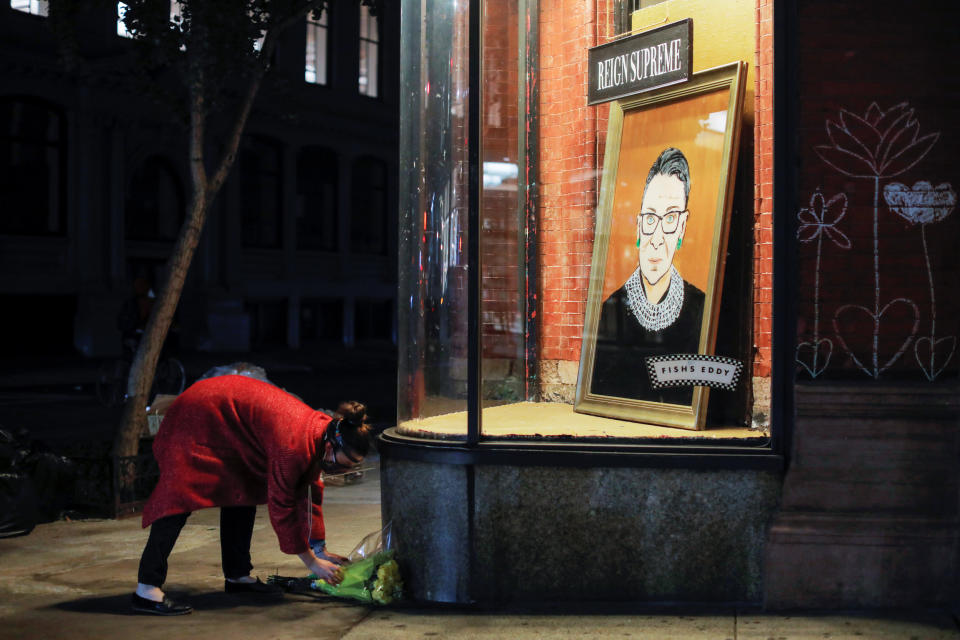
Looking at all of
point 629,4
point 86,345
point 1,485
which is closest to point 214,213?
point 86,345

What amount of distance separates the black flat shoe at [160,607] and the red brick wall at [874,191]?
3.28 m

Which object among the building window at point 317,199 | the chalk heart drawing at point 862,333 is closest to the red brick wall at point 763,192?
the chalk heart drawing at point 862,333

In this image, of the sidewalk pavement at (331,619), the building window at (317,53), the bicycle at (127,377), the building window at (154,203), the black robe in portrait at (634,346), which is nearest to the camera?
the sidewalk pavement at (331,619)

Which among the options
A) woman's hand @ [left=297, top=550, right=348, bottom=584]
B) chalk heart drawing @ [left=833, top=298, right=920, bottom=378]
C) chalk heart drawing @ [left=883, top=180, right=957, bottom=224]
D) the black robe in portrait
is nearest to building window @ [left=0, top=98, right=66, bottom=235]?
the black robe in portrait

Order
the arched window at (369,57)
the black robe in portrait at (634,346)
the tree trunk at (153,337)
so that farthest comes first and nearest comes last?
the arched window at (369,57) → the tree trunk at (153,337) → the black robe in portrait at (634,346)

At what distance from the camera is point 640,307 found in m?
6.36

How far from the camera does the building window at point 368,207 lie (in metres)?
34.8

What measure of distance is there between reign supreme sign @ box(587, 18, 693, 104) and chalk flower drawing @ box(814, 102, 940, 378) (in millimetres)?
1001

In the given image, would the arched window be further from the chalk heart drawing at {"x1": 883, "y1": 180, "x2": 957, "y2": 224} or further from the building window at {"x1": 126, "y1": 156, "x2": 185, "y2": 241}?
the chalk heart drawing at {"x1": 883, "y1": 180, "x2": 957, "y2": 224}

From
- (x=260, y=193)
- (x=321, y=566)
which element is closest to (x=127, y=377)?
(x=321, y=566)

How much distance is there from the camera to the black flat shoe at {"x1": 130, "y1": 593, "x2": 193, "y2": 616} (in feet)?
18.3

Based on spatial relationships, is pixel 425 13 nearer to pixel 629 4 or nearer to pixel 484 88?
pixel 484 88

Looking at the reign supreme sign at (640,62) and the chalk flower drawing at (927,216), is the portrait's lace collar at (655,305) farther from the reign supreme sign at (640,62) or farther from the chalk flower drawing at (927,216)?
the chalk flower drawing at (927,216)

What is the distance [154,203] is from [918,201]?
81.6 feet
